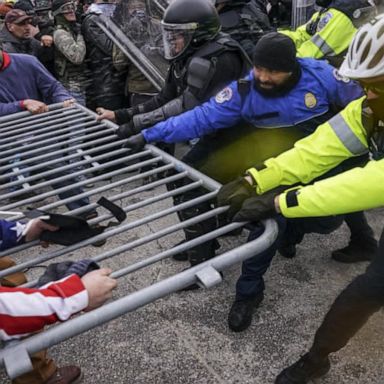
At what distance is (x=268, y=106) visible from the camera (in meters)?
2.45

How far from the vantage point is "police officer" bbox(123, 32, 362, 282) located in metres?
2.35

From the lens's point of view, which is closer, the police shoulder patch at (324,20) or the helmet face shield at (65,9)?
the police shoulder patch at (324,20)

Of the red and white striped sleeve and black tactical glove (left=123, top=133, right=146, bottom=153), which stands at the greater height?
the red and white striped sleeve

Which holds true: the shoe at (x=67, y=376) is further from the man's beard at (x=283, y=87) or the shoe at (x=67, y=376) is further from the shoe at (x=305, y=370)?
the man's beard at (x=283, y=87)

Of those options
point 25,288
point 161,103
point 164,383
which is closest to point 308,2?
point 161,103

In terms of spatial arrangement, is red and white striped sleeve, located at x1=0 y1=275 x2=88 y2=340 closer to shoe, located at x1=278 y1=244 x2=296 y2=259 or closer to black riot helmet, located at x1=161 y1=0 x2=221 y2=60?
Result: black riot helmet, located at x1=161 y1=0 x2=221 y2=60

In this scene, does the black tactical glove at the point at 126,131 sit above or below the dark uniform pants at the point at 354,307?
above

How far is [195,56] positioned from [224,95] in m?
0.36

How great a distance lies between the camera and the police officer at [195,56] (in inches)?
106

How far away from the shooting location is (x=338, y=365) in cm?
227

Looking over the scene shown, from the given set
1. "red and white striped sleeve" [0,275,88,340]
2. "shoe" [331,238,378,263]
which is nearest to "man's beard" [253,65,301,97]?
"shoe" [331,238,378,263]

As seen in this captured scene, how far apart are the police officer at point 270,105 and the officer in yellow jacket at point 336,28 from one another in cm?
110

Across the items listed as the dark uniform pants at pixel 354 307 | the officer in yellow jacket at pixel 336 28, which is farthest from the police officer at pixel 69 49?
the dark uniform pants at pixel 354 307

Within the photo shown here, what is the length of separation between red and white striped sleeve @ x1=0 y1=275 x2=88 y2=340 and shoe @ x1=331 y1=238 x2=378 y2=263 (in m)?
2.15
